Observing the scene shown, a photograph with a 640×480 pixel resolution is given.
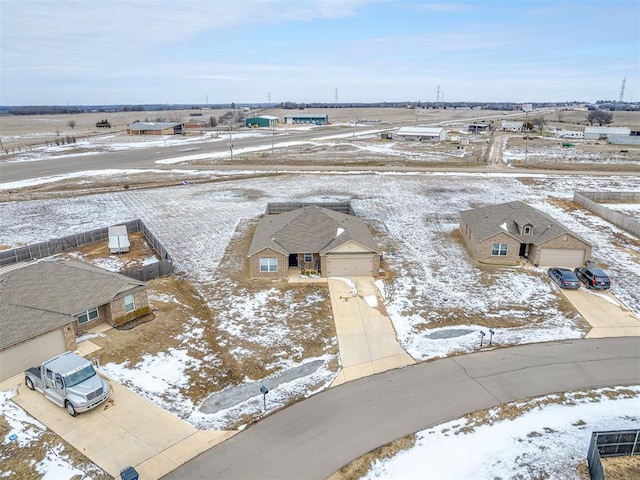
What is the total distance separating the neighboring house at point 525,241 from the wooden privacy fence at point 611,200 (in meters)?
13.5

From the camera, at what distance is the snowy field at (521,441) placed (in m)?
15.5

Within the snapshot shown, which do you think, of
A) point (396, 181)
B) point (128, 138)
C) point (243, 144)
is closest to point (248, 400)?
point (396, 181)

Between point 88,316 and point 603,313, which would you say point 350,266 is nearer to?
point 603,313

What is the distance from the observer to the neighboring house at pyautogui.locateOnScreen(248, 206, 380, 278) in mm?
31656

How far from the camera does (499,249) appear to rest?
34844 mm

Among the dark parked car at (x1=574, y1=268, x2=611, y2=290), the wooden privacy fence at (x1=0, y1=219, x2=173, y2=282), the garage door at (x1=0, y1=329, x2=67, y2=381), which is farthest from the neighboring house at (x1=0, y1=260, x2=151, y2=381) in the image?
the dark parked car at (x1=574, y1=268, x2=611, y2=290)

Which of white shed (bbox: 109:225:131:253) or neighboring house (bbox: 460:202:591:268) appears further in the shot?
white shed (bbox: 109:225:131:253)

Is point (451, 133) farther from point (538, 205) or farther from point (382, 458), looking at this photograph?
point (382, 458)

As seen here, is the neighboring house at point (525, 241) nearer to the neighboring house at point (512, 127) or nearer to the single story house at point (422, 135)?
the single story house at point (422, 135)

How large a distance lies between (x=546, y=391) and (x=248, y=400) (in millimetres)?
13177

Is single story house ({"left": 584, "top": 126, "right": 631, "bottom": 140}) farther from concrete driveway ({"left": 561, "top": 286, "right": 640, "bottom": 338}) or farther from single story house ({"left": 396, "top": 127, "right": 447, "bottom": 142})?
concrete driveway ({"left": 561, "top": 286, "right": 640, "bottom": 338})

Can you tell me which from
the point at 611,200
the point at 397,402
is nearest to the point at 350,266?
the point at 397,402

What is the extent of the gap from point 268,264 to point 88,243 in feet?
61.2

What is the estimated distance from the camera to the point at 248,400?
19.2 metres
